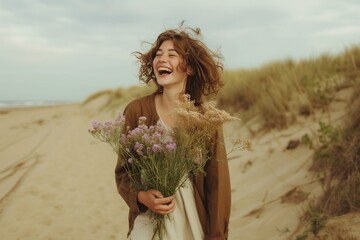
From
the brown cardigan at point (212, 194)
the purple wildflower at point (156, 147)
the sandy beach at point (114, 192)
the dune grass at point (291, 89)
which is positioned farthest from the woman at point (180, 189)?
the dune grass at point (291, 89)

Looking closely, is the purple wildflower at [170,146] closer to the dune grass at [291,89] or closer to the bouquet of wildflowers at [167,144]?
the bouquet of wildflowers at [167,144]

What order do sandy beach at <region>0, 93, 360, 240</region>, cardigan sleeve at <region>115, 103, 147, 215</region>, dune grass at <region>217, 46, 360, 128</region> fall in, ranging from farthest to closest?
dune grass at <region>217, 46, 360, 128</region>
sandy beach at <region>0, 93, 360, 240</region>
cardigan sleeve at <region>115, 103, 147, 215</region>

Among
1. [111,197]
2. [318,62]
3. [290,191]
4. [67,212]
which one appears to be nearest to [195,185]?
[290,191]

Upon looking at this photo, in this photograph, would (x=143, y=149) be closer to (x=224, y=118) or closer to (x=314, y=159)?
(x=224, y=118)

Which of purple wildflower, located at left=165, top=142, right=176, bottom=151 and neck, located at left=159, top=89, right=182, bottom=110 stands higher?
neck, located at left=159, top=89, right=182, bottom=110

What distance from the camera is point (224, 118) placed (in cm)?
202

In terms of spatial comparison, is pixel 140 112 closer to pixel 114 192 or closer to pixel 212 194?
pixel 212 194

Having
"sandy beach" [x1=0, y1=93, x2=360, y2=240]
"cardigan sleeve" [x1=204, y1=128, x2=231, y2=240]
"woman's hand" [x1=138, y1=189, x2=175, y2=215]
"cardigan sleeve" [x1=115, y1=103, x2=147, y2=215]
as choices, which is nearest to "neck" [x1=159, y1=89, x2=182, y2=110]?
"cardigan sleeve" [x1=115, y1=103, x2=147, y2=215]

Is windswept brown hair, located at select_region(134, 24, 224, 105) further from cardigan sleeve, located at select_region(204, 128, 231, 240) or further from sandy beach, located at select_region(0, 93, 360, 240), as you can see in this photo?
sandy beach, located at select_region(0, 93, 360, 240)

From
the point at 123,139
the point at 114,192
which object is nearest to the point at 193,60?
the point at 123,139

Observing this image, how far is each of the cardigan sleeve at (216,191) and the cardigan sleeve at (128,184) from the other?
343 millimetres

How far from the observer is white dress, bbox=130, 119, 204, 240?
7.45 ft

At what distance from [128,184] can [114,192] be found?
15.3 feet

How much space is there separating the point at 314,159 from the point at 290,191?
0.48 m
